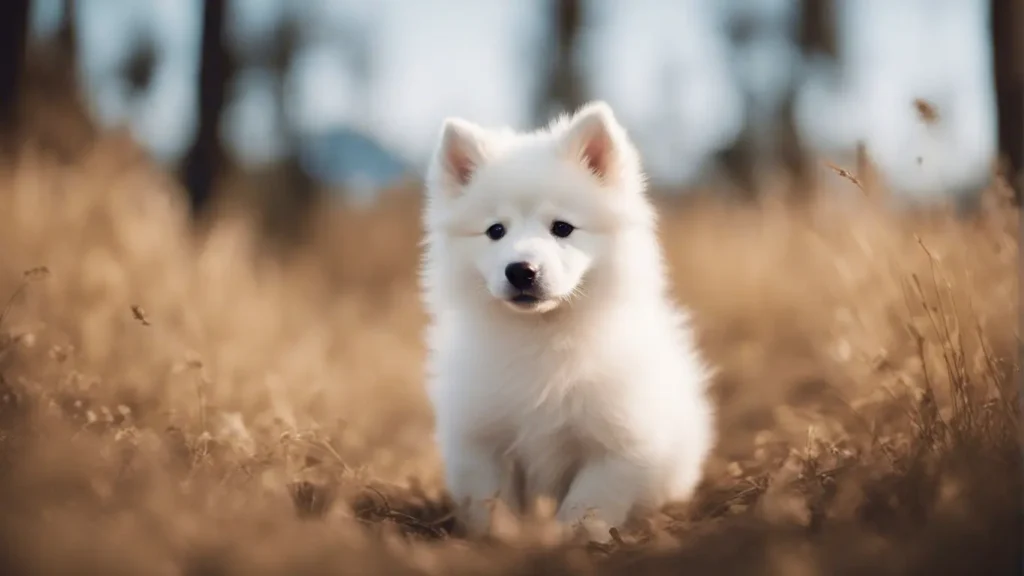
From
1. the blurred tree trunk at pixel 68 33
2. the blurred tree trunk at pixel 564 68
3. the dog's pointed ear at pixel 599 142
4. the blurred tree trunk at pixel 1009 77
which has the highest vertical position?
the blurred tree trunk at pixel 564 68

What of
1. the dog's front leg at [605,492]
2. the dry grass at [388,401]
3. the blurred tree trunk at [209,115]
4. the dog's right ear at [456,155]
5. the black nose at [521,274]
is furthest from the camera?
the blurred tree trunk at [209,115]

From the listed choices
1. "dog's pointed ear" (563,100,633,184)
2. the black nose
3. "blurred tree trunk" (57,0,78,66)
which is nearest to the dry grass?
"blurred tree trunk" (57,0,78,66)

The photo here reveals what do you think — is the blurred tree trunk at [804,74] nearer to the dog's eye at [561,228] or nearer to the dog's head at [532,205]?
the dog's head at [532,205]

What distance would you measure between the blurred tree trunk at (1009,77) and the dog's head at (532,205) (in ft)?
5.73

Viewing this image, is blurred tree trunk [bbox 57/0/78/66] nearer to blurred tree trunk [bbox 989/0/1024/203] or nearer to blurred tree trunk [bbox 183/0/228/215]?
blurred tree trunk [bbox 183/0/228/215]

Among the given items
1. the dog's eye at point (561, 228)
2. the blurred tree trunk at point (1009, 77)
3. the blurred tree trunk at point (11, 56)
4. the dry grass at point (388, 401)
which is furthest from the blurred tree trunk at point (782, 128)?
A: the blurred tree trunk at point (11, 56)

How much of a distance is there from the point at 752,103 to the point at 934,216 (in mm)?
1897

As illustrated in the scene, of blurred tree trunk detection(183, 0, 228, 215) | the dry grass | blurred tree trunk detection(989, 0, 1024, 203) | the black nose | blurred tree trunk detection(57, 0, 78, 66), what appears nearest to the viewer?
the dry grass

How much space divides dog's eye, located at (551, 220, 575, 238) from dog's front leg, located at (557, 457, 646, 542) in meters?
0.70

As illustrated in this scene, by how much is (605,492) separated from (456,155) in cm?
119

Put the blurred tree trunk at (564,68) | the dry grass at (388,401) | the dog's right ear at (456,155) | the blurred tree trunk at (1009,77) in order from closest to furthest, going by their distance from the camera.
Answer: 1. the dry grass at (388,401)
2. the dog's right ear at (456,155)
3. the blurred tree trunk at (1009,77)
4. the blurred tree trunk at (564,68)

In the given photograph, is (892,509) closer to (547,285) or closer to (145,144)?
(547,285)

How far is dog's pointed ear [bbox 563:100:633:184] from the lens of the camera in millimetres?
3033

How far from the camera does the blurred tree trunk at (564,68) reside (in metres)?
5.73
